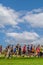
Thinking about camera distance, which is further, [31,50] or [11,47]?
[31,50]

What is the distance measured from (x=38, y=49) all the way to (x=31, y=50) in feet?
3.31

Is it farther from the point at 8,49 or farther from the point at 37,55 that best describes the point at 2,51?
the point at 37,55

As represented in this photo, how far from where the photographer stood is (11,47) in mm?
29109

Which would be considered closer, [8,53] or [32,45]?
[8,53]

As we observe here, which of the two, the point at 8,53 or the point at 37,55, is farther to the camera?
the point at 37,55

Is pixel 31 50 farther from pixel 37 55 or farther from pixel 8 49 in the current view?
pixel 8 49

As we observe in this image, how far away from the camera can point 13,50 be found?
97.4 ft

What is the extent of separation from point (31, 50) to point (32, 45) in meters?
1.00

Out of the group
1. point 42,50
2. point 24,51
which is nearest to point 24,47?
point 24,51

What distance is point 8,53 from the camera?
2828 cm

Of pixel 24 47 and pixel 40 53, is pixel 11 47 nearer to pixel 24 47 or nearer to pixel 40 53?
pixel 24 47

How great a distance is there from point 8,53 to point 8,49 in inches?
19.8

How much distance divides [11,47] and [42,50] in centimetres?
472

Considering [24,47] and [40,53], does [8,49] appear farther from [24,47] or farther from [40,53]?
[40,53]
